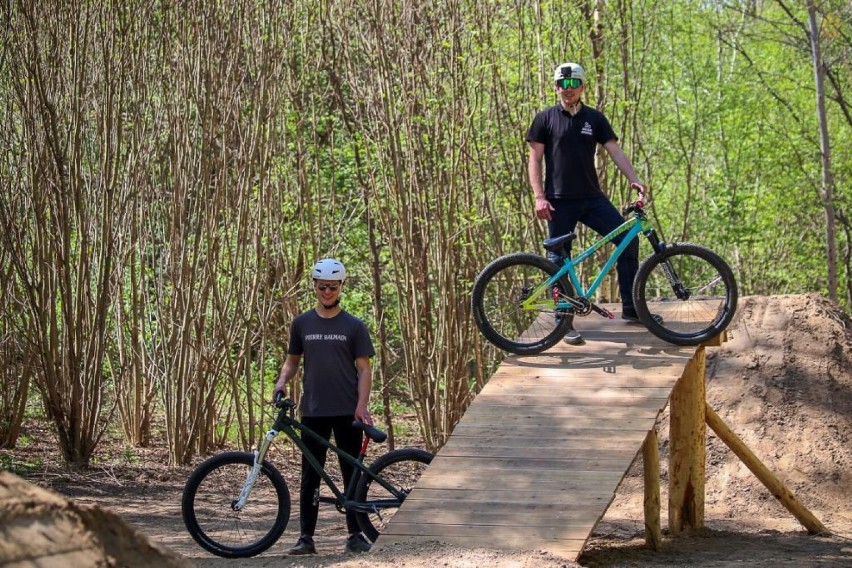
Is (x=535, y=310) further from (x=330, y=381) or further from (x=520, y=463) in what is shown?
(x=330, y=381)

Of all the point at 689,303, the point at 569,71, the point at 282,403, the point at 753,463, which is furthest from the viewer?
the point at 753,463

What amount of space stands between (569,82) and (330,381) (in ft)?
8.00

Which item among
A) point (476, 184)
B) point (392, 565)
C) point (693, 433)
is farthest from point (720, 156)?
point (392, 565)

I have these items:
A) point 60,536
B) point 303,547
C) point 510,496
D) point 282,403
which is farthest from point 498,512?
point 60,536

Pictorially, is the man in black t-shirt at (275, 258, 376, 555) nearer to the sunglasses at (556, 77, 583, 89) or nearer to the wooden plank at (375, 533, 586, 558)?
the wooden plank at (375, 533, 586, 558)

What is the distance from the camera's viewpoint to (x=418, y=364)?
10.5 m

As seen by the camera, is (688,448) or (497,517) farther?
(688,448)

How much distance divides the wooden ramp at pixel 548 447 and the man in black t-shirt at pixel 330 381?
51 centimetres

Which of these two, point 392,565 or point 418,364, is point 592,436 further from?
point 418,364

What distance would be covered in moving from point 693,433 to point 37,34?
583cm

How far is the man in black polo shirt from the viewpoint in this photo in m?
7.45

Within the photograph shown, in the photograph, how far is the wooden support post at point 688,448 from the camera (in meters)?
7.80

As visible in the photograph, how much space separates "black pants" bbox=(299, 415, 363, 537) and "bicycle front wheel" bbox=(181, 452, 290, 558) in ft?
0.43

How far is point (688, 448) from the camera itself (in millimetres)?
7926
